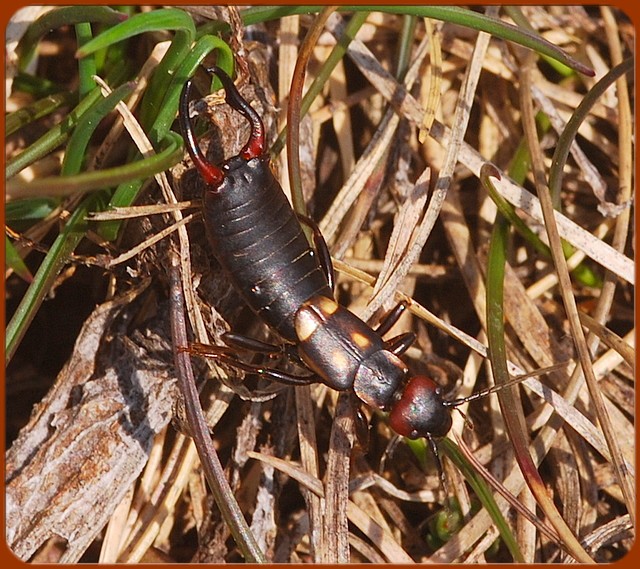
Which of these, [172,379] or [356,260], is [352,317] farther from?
[172,379]

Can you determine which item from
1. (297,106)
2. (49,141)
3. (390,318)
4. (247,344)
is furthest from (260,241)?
(49,141)

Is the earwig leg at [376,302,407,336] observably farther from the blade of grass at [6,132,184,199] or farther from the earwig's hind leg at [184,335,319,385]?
the blade of grass at [6,132,184,199]

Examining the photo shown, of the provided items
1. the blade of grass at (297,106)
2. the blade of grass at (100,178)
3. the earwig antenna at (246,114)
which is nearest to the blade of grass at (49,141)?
the blade of grass at (100,178)

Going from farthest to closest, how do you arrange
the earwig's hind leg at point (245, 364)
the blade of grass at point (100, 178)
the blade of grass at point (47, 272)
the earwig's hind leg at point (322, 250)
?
the earwig's hind leg at point (322, 250)
the earwig's hind leg at point (245, 364)
the blade of grass at point (47, 272)
the blade of grass at point (100, 178)

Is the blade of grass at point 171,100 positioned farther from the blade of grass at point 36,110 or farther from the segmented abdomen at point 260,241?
the blade of grass at point 36,110

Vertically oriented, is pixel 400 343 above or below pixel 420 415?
above

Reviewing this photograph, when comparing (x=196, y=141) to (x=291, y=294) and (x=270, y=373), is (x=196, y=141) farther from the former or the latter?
(x=270, y=373)

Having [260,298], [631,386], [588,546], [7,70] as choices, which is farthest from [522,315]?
[7,70]

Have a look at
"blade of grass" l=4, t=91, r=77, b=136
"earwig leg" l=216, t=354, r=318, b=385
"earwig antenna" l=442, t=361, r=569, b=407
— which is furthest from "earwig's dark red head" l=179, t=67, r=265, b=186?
"earwig antenna" l=442, t=361, r=569, b=407
